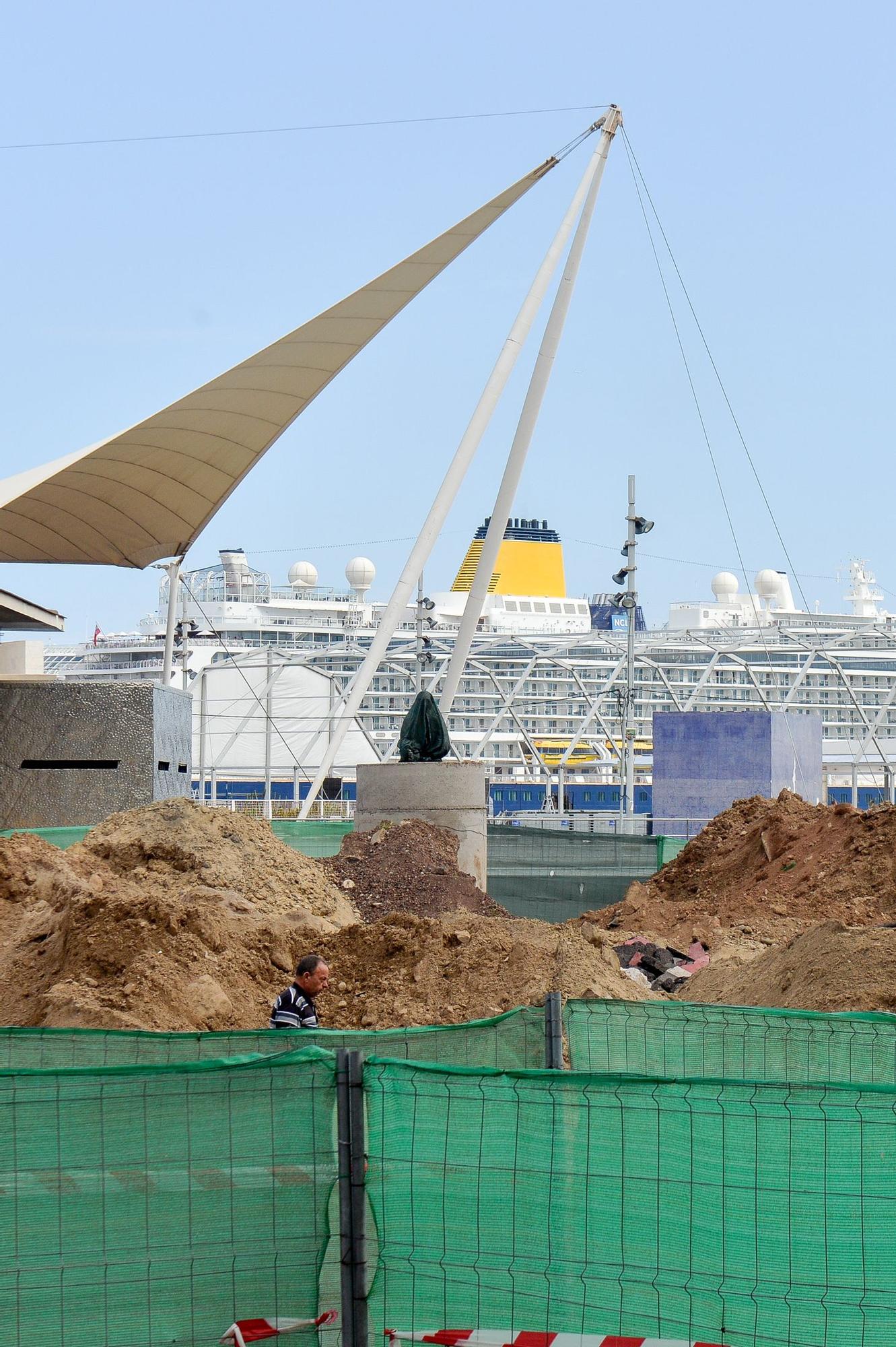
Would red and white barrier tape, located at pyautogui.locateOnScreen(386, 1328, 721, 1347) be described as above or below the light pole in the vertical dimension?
below

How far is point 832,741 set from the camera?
59406 mm

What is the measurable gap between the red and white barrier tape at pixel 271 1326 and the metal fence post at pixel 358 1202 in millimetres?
114

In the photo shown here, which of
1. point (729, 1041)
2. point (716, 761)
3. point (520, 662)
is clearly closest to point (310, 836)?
point (716, 761)

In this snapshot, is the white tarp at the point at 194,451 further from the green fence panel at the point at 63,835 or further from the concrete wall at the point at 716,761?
the concrete wall at the point at 716,761

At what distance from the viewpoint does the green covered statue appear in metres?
17.1

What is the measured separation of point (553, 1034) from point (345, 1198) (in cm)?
154

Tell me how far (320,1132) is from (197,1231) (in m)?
0.39

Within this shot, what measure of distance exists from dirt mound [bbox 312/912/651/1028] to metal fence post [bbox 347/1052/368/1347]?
3411 mm

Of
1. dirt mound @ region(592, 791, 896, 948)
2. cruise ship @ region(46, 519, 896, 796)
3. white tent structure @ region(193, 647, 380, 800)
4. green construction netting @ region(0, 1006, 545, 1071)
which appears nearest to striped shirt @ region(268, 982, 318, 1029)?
green construction netting @ region(0, 1006, 545, 1071)

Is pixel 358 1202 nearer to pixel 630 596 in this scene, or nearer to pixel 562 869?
pixel 562 869

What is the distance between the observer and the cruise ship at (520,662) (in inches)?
2343

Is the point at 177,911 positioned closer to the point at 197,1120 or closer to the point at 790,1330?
the point at 197,1120

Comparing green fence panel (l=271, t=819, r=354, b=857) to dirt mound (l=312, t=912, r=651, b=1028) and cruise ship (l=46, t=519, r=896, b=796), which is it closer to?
dirt mound (l=312, t=912, r=651, b=1028)

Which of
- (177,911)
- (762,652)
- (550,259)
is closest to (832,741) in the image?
(762,652)
